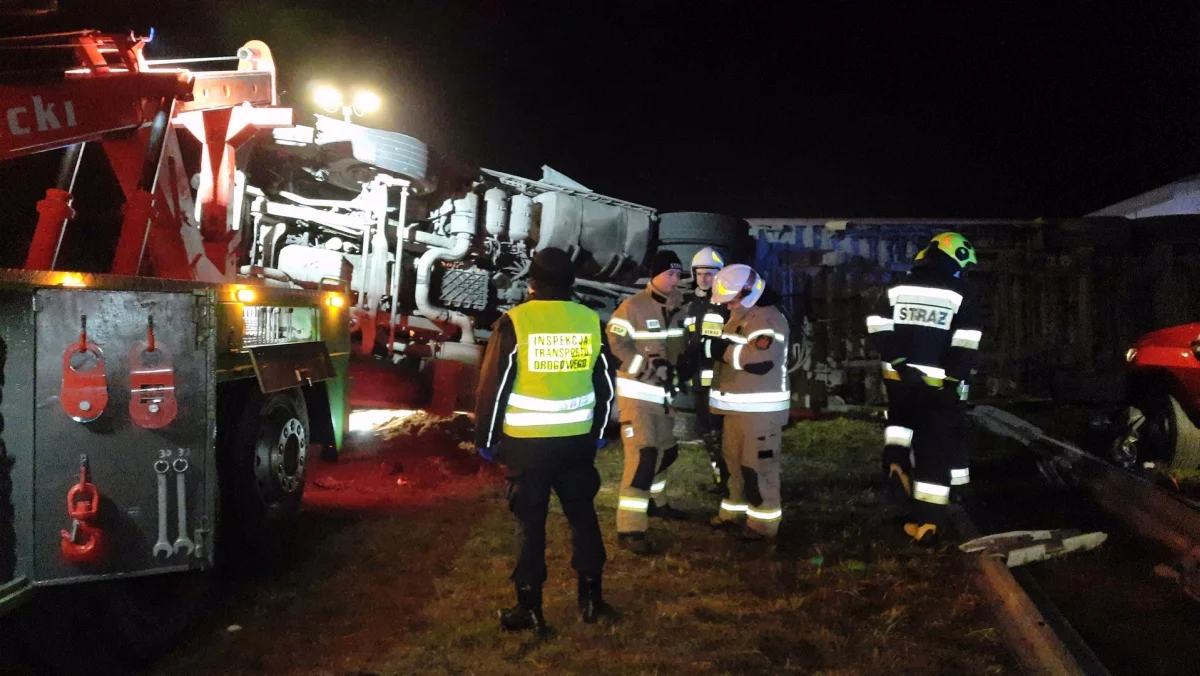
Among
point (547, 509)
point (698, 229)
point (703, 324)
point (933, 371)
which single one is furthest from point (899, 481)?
point (698, 229)

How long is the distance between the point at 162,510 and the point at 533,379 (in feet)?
5.45

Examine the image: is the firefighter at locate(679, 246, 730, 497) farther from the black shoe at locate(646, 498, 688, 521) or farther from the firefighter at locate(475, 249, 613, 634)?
the firefighter at locate(475, 249, 613, 634)

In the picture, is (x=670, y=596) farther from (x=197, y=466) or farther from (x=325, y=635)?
(x=197, y=466)

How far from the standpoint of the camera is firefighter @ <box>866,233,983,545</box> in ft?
15.9

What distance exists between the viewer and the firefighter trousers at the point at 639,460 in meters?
4.94

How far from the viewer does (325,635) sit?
3.73 metres

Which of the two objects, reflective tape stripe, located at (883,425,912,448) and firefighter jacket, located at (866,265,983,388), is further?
reflective tape stripe, located at (883,425,912,448)

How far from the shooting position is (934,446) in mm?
4895

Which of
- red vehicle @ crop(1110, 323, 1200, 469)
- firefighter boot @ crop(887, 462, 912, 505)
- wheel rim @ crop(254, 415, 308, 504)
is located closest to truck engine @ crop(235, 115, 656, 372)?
wheel rim @ crop(254, 415, 308, 504)

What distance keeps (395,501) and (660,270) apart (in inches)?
→ 109

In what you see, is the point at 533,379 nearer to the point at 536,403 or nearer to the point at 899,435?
the point at 536,403

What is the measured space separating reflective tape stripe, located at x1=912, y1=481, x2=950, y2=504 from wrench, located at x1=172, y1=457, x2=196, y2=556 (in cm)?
406

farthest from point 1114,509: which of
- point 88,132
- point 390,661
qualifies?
point 88,132

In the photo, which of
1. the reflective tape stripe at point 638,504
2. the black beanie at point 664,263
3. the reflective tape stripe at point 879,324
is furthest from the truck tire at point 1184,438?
the reflective tape stripe at point 638,504
